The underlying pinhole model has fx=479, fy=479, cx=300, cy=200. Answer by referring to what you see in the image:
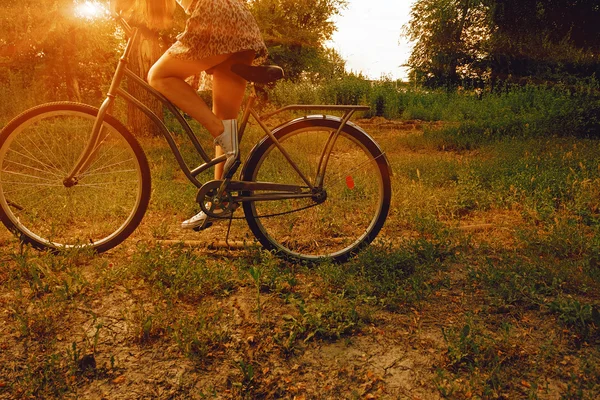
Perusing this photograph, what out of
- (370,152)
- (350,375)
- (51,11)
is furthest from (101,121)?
(51,11)

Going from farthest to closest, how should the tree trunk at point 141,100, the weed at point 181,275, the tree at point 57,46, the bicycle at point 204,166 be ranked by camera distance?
the tree at point 57,46 < the tree trunk at point 141,100 < the bicycle at point 204,166 < the weed at point 181,275

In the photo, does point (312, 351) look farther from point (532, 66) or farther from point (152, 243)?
point (532, 66)

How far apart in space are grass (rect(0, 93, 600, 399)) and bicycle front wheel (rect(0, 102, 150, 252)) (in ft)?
0.72

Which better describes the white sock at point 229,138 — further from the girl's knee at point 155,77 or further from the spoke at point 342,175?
the spoke at point 342,175

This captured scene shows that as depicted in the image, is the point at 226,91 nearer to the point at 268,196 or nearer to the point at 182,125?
the point at 182,125

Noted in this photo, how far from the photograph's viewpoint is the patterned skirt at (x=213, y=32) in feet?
10.3

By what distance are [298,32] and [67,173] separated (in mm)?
28462

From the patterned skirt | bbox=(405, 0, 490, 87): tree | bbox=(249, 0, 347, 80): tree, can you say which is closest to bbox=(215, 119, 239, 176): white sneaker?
the patterned skirt

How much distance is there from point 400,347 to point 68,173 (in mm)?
2639

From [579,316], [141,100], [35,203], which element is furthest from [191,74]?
[141,100]

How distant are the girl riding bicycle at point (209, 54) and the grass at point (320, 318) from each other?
77 cm

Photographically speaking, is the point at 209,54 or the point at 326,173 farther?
the point at 326,173

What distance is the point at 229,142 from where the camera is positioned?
11.2 feet

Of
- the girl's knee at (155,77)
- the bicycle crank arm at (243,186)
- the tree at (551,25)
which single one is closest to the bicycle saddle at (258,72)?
the girl's knee at (155,77)
